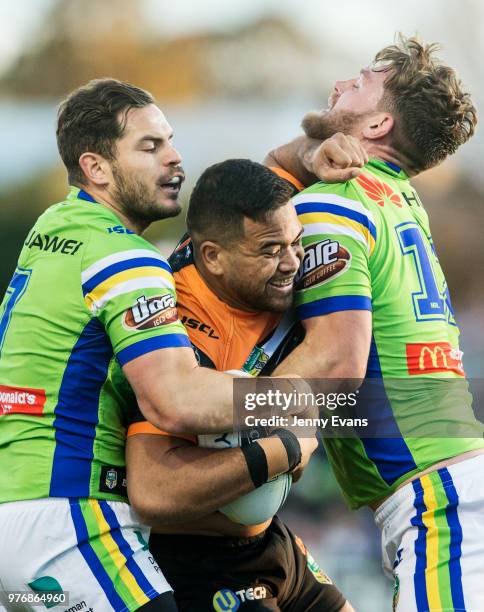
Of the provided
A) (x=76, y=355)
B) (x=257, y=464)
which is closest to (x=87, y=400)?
(x=76, y=355)

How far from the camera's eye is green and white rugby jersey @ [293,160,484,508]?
3.86 meters

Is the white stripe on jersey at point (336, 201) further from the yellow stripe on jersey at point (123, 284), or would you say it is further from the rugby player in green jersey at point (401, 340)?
the yellow stripe on jersey at point (123, 284)

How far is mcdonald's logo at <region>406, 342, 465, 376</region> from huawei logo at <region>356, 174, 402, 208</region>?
0.60 metres

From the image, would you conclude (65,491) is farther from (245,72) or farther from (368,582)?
(245,72)

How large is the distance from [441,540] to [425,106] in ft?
6.10

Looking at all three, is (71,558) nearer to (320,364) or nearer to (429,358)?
(320,364)

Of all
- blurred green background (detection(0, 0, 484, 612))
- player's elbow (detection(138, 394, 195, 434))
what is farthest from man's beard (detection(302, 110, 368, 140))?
blurred green background (detection(0, 0, 484, 612))

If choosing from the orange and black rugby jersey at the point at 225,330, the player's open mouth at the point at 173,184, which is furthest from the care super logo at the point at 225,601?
the player's open mouth at the point at 173,184

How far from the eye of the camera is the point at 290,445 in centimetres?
366

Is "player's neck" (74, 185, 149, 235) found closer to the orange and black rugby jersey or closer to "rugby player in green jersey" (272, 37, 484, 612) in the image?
the orange and black rugby jersey

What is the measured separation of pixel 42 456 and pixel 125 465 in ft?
1.05

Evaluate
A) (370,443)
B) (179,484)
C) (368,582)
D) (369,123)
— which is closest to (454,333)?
(370,443)

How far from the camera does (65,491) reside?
358cm

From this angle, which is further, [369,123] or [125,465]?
[369,123]
